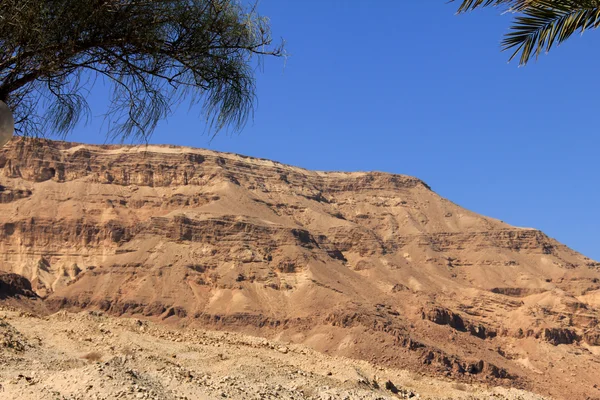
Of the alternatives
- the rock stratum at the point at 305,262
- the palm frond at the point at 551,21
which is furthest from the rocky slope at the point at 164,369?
the rock stratum at the point at 305,262

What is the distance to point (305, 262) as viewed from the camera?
112m

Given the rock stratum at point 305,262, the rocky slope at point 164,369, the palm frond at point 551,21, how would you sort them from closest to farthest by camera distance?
the palm frond at point 551,21 < the rocky slope at point 164,369 < the rock stratum at point 305,262

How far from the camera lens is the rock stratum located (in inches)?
3595

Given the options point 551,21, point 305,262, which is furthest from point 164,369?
point 305,262

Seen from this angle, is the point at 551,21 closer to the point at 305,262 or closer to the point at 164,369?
the point at 164,369

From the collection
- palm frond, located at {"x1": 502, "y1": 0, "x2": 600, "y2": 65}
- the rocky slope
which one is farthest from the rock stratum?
palm frond, located at {"x1": 502, "y1": 0, "x2": 600, "y2": 65}

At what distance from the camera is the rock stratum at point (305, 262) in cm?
9131

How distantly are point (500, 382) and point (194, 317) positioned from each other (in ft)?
116

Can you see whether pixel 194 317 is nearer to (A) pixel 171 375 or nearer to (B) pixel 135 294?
(B) pixel 135 294

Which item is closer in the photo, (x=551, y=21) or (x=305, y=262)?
(x=551, y=21)

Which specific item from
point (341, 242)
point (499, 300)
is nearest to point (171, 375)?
point (499, 300)

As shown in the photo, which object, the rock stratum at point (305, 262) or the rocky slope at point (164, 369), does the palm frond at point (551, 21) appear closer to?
the rocky slope at point (164, 369)

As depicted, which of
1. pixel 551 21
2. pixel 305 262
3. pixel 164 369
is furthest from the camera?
pixel 305 262

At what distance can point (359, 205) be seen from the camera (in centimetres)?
15725
